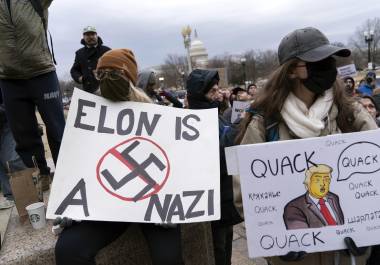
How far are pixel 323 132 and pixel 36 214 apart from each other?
1.92m

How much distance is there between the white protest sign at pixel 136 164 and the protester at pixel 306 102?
0.42 m

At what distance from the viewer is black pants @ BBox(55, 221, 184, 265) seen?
200 cm

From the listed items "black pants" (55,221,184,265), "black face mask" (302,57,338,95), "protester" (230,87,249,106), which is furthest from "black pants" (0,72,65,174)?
"protester" (230,87,249,106)

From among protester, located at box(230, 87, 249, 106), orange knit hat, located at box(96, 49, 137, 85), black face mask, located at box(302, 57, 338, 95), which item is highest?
orange knit hat, located at box(96, 49, 137, 85)

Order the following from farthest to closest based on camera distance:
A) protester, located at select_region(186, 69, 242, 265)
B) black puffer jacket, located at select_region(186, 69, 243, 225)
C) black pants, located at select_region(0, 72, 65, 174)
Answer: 1. black pants, located at select_region(0, 72, 65, 174)
2. protester, located at select_region(186, 69, 242, 265)
3. black puffer jacket, located at select_region(186, 69, 243, 225)

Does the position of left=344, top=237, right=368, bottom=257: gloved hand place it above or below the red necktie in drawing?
below

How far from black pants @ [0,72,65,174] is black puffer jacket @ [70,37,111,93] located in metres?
1.96

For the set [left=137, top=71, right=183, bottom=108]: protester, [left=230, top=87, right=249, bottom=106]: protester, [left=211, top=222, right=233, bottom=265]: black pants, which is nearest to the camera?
[left=211, top=222, right=233, bottom=265]: black pants

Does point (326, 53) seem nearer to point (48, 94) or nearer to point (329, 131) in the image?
point (329, 131)

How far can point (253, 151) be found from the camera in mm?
1769

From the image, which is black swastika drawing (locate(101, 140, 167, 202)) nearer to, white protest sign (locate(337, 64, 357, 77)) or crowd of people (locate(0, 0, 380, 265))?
crowd of people (locate(0, 0, 380, 265))

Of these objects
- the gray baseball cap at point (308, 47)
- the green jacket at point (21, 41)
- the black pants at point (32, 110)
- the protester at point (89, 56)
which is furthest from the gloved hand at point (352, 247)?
the protester at point (89, 56)

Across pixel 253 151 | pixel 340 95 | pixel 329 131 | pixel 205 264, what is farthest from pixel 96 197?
pixel 340 95

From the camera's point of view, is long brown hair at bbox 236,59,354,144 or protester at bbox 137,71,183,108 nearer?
long brown hair at bbox 236,59,354,144
